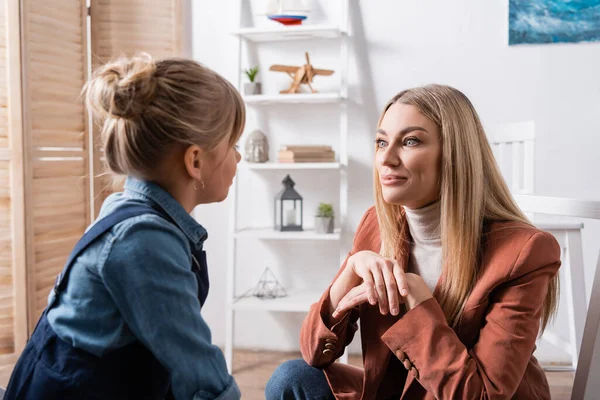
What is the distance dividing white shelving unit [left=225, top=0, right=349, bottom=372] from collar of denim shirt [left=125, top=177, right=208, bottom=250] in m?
1.82

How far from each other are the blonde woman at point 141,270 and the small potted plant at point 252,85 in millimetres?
1979

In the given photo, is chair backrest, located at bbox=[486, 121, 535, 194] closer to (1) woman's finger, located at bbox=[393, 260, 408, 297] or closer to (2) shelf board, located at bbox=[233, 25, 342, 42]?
(2) shelf board, located at bbox=[233, 25, 342, 42]

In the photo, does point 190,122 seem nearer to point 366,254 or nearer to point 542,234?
point 366,254

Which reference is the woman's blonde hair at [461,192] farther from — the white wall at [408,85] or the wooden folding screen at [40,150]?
the white wall at [408,85]

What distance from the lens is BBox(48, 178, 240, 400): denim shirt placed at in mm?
949

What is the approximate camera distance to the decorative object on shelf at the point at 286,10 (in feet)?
9.78

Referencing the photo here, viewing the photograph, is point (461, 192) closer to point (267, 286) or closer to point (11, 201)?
point (11, 201)

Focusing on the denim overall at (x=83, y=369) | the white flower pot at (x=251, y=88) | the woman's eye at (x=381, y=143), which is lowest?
the denim overall at (x=83, y=369)

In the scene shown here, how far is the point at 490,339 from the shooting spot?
1.20 metres

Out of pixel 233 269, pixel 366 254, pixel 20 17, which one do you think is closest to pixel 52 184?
pixel 20 17

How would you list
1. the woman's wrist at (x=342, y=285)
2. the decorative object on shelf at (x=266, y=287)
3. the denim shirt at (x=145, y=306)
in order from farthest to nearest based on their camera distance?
the decorative object on shelf at (x=266, y=287)
the woman's wrist at (x=342, y=285)
the denim shirt at (x=145, y=306)

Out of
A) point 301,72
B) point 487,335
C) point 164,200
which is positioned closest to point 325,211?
point 301,72

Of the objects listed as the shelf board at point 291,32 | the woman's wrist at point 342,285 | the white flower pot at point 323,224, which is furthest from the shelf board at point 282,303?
the woman's wrist at point 342,285

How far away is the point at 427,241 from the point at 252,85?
6.01ft
